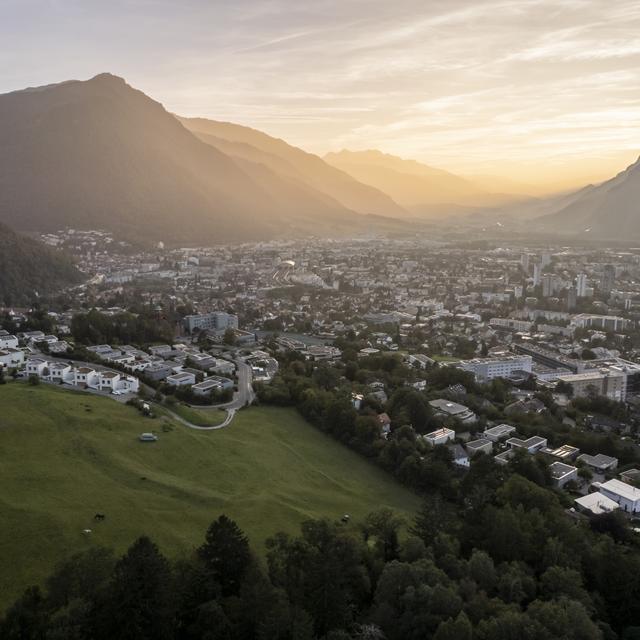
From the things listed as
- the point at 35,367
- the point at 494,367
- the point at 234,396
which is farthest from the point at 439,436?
the point at 35,367

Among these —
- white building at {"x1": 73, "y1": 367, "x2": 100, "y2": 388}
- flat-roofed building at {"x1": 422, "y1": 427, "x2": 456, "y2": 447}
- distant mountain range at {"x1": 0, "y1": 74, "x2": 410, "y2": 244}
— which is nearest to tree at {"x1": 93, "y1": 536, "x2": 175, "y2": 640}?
flat-roofed building at {"x1": 422, "y1": 427, "x2": 456, "y2": 447}

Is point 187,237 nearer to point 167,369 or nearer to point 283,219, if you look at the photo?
point 283,219

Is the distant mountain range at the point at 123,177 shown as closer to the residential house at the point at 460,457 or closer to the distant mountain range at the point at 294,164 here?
the distant mountain range at the point at 294,164

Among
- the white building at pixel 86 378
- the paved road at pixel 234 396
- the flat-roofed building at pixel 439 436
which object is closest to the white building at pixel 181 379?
the paved road at pixel 234 396

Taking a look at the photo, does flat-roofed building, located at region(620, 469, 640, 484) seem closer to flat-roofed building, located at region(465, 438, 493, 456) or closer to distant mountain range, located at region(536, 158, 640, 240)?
flat-roofed building, located at region(465, 438, 493, 456)

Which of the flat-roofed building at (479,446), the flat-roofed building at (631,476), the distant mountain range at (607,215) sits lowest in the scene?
the flat-roofed building at (631,476)

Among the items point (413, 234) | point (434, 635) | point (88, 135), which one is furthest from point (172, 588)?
point (413, 234)
